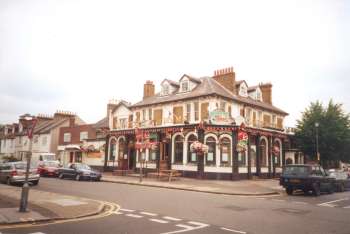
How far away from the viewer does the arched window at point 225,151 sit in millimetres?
27625

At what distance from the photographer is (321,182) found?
1923 centimetres

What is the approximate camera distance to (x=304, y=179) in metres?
18.4

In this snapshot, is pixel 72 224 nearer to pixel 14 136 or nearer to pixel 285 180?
pixel 285 180

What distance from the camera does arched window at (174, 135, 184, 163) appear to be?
97.8ft

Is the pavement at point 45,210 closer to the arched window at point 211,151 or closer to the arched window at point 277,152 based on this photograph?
the arched window at point 211,151

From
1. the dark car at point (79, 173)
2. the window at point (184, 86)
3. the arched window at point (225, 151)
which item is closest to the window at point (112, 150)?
the dark car at point (79, 173)

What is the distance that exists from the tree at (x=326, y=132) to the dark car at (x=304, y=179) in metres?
14.4

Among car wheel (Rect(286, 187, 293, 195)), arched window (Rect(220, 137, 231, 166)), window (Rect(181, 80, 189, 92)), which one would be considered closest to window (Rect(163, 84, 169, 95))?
window (Rect(181, 80, 189, 92))

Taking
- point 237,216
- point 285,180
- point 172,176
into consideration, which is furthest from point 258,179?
point 237,216

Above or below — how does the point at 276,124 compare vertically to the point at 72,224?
above

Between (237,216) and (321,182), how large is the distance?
11302 millimetres

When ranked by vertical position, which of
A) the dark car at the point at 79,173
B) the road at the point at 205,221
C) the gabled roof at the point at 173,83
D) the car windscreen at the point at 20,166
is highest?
the gabled roof at the point at 173,83

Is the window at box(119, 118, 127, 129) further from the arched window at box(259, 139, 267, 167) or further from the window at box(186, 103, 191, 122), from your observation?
the arched window at box(259, 139, 267, 167)

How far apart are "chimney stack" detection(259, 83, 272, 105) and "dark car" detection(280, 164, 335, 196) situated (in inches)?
773
